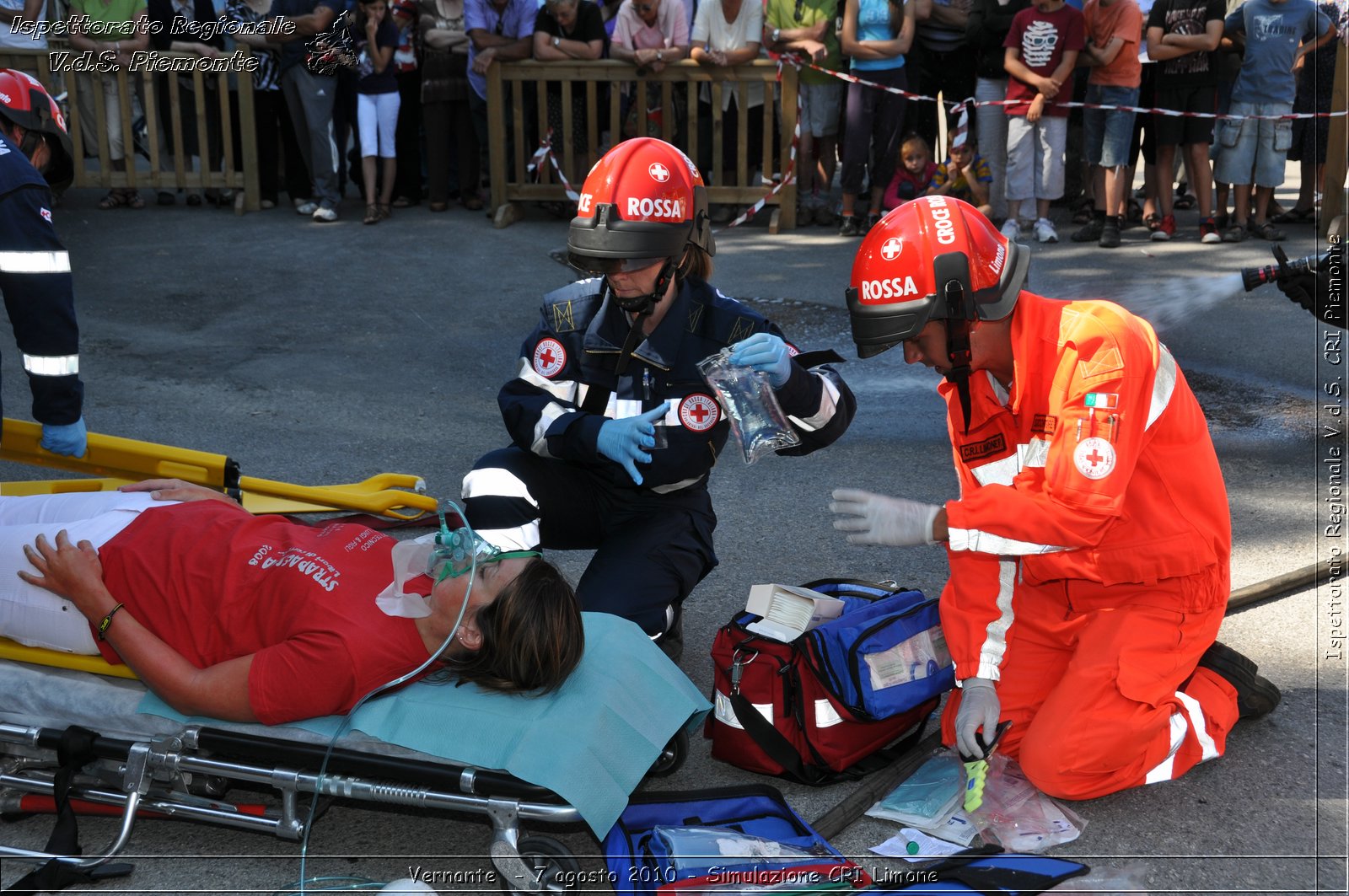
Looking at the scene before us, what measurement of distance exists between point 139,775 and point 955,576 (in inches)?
87.6

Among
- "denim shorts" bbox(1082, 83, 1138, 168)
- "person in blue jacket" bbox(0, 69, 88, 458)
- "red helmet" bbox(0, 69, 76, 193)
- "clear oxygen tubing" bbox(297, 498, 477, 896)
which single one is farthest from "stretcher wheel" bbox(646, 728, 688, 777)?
"denim shorts" bbox(1082, 83, 1138, 168)

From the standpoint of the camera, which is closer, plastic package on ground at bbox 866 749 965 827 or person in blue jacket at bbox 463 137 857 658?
plastic package on ground at bbox 866 749 965 827

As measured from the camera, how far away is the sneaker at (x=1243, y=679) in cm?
362

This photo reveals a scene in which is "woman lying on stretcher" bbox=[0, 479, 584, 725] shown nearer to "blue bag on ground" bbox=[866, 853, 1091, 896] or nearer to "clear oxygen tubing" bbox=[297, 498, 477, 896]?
"clear oxygen tubing" bbox=[297, 498, 477, 896]

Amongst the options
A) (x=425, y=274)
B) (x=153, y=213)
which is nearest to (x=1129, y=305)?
(x=425, y=274)

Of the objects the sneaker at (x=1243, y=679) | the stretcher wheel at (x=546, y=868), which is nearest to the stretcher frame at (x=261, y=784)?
the stretcher wheel at (x=546, y=868)

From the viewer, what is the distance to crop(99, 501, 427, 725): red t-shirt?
310 centimetres

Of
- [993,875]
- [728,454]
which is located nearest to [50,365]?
[728,454]

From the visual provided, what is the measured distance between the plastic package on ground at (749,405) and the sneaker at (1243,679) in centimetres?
138

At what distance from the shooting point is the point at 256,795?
11.5 feet

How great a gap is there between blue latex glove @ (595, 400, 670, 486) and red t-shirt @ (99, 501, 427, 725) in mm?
720

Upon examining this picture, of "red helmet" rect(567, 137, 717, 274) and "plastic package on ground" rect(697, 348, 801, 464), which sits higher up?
"red helmet" rect(567, 137, 717, 274)

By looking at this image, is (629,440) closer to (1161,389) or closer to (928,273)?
(928,273)

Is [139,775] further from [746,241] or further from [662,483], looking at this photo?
[746,241]
